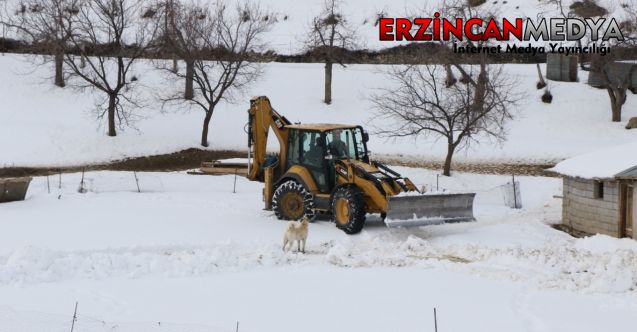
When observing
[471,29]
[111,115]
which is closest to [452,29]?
[471,29]

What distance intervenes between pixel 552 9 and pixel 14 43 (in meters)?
32.0

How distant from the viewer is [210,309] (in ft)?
41.2

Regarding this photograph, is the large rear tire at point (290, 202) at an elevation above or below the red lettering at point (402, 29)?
below

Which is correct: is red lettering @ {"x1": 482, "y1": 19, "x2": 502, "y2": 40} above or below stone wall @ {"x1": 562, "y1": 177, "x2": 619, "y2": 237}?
above

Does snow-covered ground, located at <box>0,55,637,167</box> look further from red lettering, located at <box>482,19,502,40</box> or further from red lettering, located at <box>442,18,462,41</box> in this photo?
red lettering, located at <box>442,18,462,41</box>

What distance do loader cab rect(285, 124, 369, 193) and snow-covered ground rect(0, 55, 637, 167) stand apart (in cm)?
1408

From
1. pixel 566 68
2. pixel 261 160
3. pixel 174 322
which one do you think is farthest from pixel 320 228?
pixel 566 68

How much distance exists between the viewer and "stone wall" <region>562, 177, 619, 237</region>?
19297 mm

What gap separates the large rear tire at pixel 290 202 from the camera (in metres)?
19.1

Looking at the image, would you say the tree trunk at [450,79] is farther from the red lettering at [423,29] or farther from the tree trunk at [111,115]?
the tree trunk at [111,115]

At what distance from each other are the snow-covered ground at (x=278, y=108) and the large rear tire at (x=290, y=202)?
47.9 feet

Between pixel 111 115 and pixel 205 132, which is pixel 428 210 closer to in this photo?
pixel 205 132

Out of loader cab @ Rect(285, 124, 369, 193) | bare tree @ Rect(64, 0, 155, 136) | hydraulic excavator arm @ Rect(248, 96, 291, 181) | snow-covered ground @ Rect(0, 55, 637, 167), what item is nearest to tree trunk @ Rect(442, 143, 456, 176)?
snow-covered ground @ Rect(0, 55, 637, 167)

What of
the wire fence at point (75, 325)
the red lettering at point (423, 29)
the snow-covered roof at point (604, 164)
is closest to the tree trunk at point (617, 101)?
the red lettering at point (423, 29)
